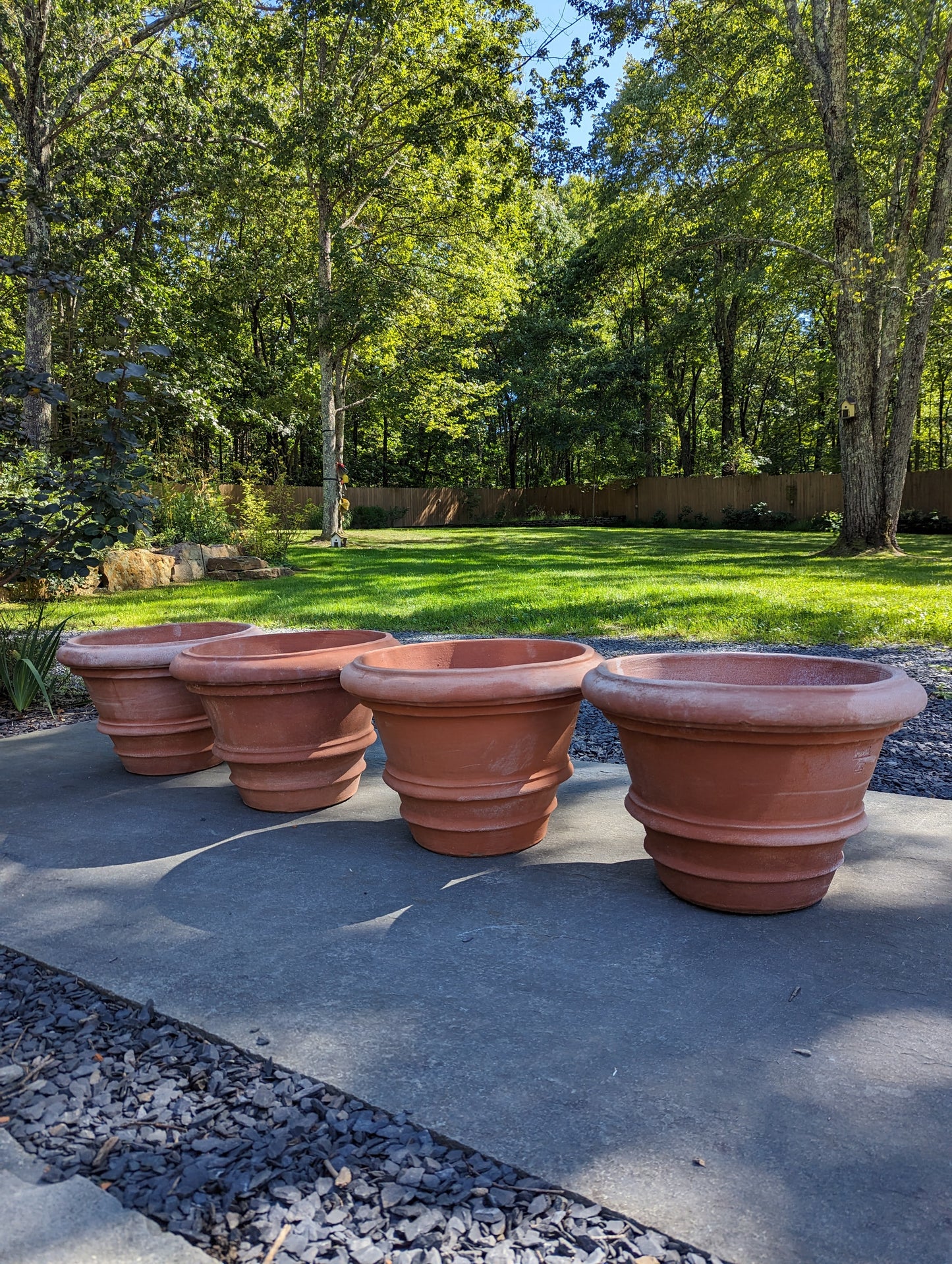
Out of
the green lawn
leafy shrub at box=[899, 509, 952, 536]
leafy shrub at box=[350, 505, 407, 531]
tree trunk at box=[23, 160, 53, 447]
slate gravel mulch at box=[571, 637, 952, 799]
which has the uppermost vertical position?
tree trunk at box=[23, 160, 53, 447]

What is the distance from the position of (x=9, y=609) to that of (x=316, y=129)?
9.26 m

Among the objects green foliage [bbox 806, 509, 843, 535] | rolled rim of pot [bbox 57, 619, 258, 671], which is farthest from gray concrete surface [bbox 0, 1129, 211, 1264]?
green foliage [bbox 806, 509, 843, 535]

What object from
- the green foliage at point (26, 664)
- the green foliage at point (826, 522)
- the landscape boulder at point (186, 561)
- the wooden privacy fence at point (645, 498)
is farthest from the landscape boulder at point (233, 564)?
the green foliage at point (826, 522)

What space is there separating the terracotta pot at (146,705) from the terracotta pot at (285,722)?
0.71 ft

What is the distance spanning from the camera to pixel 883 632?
5.66 meters

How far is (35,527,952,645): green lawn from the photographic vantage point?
612 cm

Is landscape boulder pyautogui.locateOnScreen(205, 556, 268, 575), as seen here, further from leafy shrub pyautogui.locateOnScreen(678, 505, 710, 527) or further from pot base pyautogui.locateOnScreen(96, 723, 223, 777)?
leafy shrub pyautogui.locateOnScreen(678, 505, 710, 527)

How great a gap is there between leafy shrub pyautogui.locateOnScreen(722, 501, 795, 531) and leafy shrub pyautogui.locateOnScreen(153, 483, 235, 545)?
629 inches

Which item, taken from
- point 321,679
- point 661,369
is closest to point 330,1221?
point 321,679

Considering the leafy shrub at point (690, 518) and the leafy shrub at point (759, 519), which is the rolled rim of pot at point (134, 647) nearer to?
the leafy shrub at point (759, 519)

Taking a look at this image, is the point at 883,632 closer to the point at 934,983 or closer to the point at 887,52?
the point at 934,983

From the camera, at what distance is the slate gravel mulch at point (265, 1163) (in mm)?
1047

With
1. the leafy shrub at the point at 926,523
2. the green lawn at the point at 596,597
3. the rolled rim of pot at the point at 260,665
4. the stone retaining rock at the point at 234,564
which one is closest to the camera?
the rolled rim of pot at the point at 260,665

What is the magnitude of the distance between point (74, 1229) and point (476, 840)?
4.39 ft
